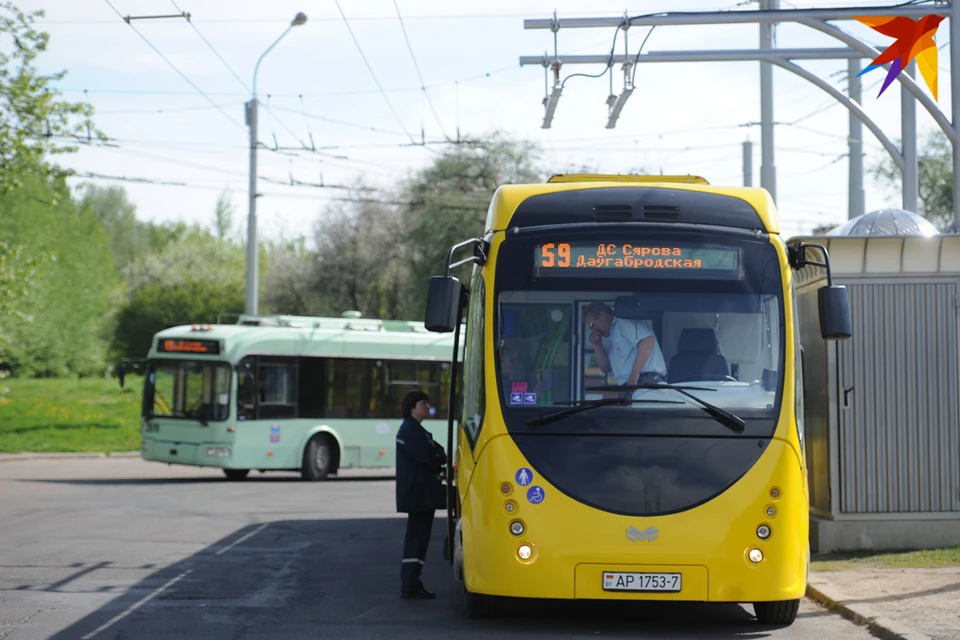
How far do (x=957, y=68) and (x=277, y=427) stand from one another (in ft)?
53.3

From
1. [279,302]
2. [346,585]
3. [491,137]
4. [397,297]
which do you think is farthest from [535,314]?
[279,302]

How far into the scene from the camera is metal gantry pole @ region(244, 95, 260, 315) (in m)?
32.4

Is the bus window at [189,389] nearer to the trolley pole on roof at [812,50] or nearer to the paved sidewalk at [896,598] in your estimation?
the trolley pole on roof at [812,50]

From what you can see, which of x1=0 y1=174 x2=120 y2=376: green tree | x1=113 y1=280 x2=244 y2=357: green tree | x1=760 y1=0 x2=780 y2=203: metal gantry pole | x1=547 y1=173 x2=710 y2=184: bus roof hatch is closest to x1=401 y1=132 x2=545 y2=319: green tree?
x1=0 y1=174 x2=120 y2=376: green tree

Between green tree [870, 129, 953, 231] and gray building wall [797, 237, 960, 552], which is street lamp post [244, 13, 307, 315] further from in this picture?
green tree [870, 129, 953, 231]

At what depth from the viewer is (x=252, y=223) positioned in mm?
33500

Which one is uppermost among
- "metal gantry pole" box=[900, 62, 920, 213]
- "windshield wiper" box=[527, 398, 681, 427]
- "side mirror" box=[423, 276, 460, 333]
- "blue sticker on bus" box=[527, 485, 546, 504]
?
"metal gantry pole" box=[900, 62, 920, 213]

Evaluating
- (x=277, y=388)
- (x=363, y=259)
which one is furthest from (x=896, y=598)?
(x=363, y=259)

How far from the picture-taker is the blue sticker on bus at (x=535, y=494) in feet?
29.5

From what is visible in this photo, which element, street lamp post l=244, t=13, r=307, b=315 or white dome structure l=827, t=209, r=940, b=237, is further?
street lamp post l=244, t=13, r=307, b=315

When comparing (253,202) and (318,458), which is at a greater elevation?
(253,202)

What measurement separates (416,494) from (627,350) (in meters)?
2.57

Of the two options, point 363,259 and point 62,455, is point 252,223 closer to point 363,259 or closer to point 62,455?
point 62,455

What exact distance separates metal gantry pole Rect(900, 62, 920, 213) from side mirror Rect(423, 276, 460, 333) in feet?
28.0
